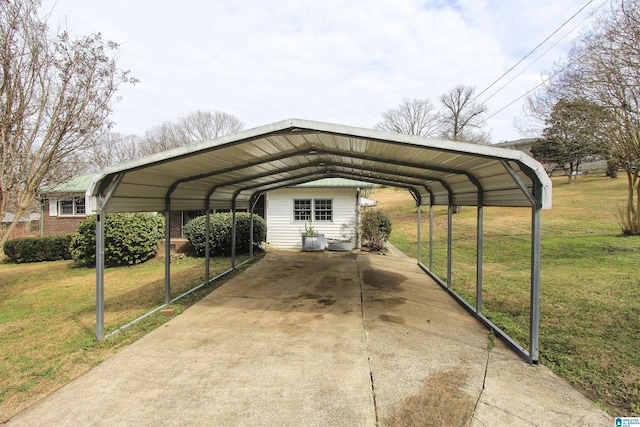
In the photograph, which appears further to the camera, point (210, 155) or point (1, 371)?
point (210, 155)

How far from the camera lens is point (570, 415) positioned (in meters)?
3.04

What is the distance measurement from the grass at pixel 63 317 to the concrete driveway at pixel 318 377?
38 cm

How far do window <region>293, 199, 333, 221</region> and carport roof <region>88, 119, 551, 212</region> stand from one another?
624cm

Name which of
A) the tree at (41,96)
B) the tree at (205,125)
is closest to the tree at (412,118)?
the tree at (205,125)

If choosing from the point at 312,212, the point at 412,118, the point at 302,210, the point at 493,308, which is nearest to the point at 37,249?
the point at 302,210

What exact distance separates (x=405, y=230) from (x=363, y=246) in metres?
8.02

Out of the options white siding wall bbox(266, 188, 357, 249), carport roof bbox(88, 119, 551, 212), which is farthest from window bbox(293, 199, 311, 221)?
carport roof bbox(88, 119, 551, 212)

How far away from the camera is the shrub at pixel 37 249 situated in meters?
13.2

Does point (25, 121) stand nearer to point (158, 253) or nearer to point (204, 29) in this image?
point (204, 29)

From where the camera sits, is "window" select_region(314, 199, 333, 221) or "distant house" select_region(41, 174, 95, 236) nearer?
"window" select_region(314, 199, 333, 221)

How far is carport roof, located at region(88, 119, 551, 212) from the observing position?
13.1ft

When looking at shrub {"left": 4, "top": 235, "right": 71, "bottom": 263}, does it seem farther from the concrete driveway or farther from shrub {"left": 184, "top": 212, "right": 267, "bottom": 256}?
the concrete driveway

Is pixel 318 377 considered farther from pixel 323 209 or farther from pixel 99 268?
pixel 323 209

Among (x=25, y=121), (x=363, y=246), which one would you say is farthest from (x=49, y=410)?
(x=363, y=246)
